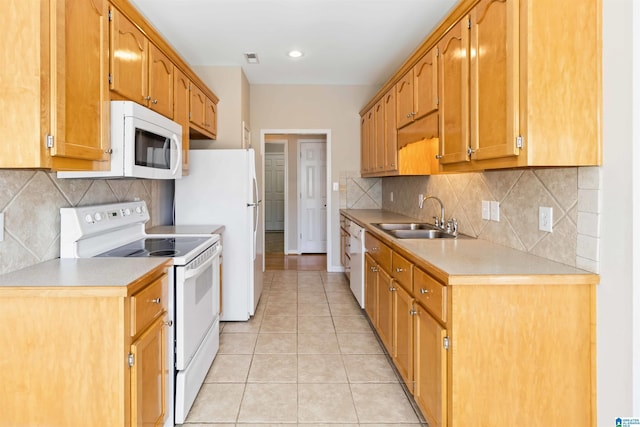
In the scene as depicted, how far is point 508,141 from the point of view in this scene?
1.63 meters

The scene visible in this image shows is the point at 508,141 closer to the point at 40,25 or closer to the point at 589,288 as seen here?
the point at 589,288

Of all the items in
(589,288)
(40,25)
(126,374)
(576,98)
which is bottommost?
(126,374)

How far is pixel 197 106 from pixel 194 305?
6.55 feet

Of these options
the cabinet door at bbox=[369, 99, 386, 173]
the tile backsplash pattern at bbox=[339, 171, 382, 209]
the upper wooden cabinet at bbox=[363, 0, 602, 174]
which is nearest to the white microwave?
the upper wooden cabinet at bbox=[363, 0, 602, 174]

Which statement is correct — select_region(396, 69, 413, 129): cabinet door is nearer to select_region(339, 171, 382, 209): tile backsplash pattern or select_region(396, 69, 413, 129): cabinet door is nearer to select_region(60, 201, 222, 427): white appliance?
select_region(60, 201, 222, 427): white appliance

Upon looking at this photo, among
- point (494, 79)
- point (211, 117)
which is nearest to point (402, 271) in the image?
point (494, 79)

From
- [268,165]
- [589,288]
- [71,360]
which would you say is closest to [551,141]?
[589,288]

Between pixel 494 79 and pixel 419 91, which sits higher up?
pixel 419 91

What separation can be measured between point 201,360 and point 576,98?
232 centimetres

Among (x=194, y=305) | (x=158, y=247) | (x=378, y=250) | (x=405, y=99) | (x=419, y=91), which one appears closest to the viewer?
(x=194, y=305)

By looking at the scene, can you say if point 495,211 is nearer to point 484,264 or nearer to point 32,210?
point 484,264

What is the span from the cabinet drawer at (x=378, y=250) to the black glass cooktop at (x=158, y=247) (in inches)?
48.7

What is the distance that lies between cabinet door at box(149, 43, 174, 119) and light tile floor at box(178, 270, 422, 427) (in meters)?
1.78

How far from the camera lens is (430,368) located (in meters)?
1.81
